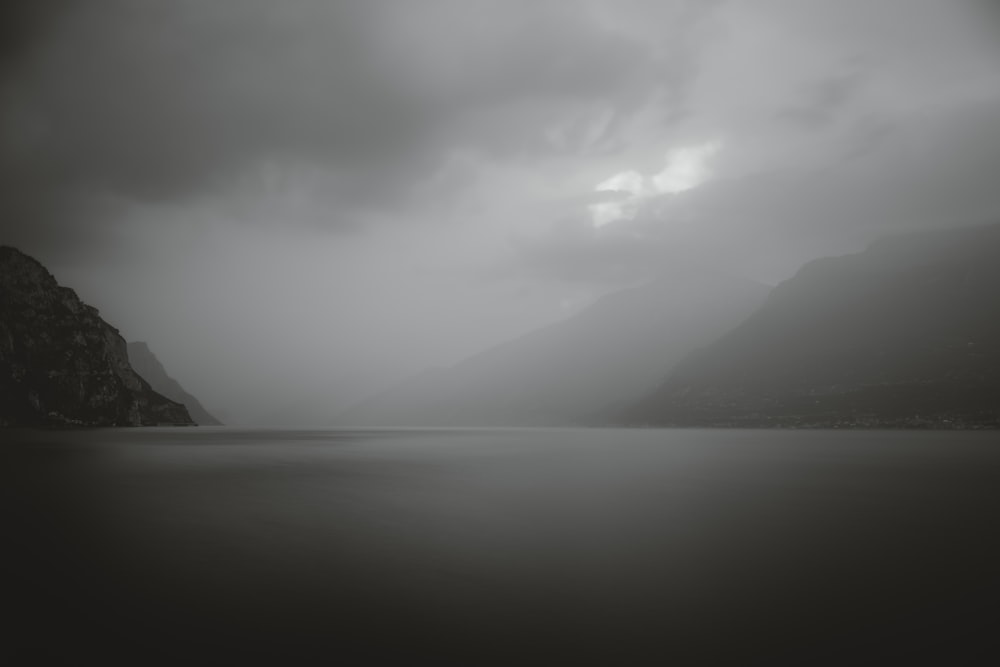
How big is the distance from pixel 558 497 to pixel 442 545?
18.1 meters

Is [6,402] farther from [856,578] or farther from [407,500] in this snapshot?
[856,578]

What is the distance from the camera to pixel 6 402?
18625 cm

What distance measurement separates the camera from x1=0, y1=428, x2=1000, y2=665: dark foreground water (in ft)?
43.3

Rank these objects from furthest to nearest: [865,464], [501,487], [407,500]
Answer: [865,464], [501,487], [407,500]

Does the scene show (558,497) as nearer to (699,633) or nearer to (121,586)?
(699,633)

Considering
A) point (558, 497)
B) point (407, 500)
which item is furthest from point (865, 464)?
point (407, 500)

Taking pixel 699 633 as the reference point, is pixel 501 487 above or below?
below

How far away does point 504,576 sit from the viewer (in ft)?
64.5

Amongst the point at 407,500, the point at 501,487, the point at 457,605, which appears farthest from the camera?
the point at 501,487

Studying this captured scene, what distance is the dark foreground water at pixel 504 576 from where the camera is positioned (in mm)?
13195

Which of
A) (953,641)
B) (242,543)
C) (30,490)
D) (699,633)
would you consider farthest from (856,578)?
(30,490)

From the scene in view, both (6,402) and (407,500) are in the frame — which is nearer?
(407,500)

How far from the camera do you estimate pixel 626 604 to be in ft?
54.0

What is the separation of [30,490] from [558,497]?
147 feet
